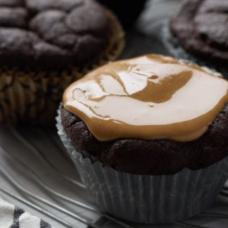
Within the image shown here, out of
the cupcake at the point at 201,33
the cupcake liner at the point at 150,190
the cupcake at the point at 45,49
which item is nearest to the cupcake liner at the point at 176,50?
the cupcake at the point at 201,33

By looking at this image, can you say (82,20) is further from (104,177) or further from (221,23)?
(104,177)

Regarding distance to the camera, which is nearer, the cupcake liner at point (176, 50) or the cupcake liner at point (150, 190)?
the cupcake liner at point (150, 190)

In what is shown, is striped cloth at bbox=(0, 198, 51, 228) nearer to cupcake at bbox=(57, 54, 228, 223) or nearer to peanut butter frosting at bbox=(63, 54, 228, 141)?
cupcake at bbox=(57, 54, 228, 223)

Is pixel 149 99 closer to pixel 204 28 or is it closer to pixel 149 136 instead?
pixel 149 136

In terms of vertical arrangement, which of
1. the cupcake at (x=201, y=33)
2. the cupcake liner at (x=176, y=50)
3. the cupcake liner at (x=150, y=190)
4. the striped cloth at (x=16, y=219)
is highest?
the cupcake at (x=201, y=33)

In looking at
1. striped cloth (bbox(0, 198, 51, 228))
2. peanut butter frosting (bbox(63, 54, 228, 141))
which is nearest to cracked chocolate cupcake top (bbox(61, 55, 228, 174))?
peanut butter frosting (bbox(63, 54, 228, 141))

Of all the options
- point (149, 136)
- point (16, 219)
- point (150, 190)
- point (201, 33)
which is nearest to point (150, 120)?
point (149, 136)

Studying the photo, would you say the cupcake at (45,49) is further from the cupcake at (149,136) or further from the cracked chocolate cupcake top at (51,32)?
the cupcake at (149,136)

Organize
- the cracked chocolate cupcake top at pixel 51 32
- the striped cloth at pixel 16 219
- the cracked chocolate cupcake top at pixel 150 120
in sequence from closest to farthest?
the cracked chocolate cupcake top at pixel 150 120
the striped cloth at pixel 16 219
the cracked chocolate cupcake top at pixel 51 32
